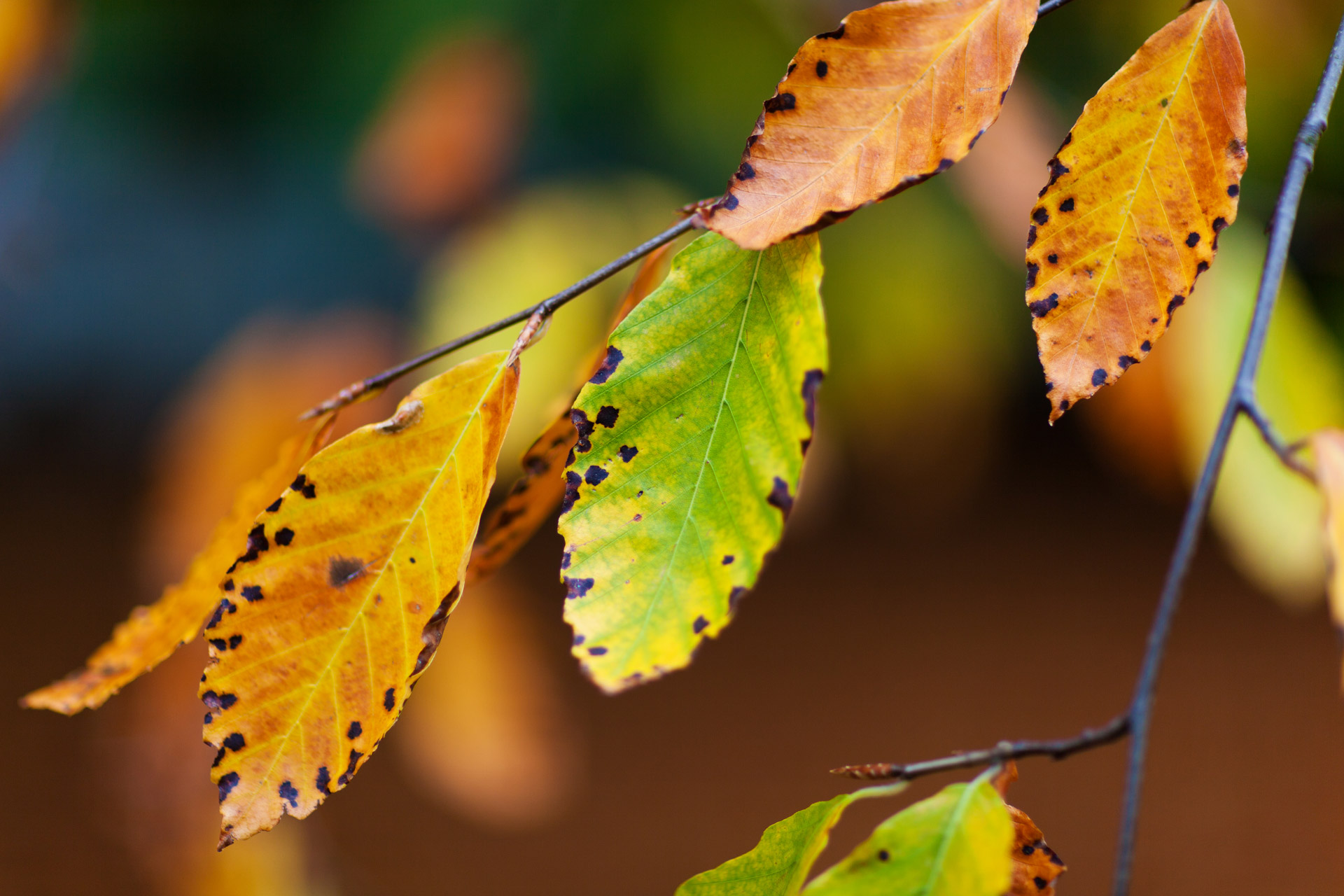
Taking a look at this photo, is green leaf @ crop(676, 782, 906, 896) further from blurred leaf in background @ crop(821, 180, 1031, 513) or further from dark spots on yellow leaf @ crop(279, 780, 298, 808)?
blurred leaf in background @ crop(821, 180, 1031, 513)

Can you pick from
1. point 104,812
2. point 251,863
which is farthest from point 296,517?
point 104,812

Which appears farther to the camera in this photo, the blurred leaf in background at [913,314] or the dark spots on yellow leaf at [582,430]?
the blurred leaf in background at [913,314]

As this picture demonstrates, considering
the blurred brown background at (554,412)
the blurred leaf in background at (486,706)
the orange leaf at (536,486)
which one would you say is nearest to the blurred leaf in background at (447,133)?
the blurred brown background at (554,412)

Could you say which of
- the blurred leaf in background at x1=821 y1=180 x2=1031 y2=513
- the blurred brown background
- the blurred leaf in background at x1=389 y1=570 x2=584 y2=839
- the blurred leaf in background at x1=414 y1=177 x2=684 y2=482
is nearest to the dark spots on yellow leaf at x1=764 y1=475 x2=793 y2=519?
the blurred brown background

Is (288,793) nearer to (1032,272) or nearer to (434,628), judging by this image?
(434,628)

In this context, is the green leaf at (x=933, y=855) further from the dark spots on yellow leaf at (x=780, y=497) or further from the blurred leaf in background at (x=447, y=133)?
the blurred leaf in background at (x=447, y=133)

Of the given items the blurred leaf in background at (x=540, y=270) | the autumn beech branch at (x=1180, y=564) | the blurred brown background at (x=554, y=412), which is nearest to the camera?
the autumn beech branch at (x=1180, y=564)

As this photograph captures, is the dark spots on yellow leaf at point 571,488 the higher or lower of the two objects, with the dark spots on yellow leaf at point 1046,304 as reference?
higher
